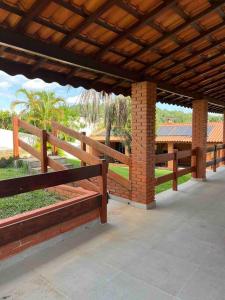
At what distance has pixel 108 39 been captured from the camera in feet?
10.7

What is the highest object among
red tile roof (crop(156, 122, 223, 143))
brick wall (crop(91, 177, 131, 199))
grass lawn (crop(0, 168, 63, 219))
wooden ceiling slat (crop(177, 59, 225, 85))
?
wooden ceiling slat (crop(177, 59, 225, 85))

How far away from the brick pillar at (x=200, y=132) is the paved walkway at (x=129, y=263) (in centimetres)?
311

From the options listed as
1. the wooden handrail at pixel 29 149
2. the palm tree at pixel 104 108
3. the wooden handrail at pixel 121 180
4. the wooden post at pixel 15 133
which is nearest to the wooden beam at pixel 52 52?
the wooden handrail at pixel 121 180

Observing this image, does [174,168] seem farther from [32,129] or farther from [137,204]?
[32,129]

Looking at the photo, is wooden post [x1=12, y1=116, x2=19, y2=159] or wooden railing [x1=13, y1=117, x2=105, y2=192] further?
wooden post [x1=12, y1=116, x2=19, y2=159]

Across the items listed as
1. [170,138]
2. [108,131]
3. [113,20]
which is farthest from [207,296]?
[170,138]

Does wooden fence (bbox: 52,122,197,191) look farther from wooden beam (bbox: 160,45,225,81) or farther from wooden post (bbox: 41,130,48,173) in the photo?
wooden beam (bbox: 160,45,225,81)

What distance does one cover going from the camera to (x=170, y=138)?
20.1m

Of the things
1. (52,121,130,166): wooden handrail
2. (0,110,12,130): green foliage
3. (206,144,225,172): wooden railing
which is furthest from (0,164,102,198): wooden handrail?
(0,110,12,130): green foliage

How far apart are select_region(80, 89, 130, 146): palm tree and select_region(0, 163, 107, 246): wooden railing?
8.91 metres

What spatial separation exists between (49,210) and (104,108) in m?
10.1

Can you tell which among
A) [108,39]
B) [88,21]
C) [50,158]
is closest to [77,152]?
[50,158]

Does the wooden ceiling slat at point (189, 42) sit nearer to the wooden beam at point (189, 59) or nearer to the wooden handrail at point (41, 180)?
the wooden beam at point (189, 59)

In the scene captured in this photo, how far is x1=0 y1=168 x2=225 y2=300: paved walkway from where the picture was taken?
2277 millimetres
